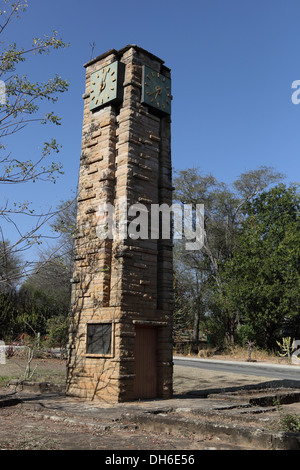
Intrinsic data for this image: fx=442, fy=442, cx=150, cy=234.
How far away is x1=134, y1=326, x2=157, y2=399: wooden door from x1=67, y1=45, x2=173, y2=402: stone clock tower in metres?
0.02

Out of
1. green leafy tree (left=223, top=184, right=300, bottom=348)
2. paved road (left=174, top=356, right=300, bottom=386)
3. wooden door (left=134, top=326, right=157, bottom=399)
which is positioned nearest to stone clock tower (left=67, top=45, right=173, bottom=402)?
wooden door (left=134, top=326, right=157, bottom=399)

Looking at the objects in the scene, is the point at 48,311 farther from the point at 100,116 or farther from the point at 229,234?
the point at 100,116

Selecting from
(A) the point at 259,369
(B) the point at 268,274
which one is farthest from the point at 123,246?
(B) the point at 268,274

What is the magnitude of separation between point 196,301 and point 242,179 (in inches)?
437

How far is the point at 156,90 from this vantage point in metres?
12.4

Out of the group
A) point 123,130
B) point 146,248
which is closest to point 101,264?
point 146,248

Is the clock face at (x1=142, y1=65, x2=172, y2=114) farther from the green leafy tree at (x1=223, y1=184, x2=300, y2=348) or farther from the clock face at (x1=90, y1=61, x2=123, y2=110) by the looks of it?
the green leafy tree at (x1=223, y1=184, x2=300, y2=348)

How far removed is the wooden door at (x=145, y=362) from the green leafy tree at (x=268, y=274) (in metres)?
18.7

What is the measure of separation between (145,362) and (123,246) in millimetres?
3011

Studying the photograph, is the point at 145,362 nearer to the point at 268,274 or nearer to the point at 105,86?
the point at 105,86

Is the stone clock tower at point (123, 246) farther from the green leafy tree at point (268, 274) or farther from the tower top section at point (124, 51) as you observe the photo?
the green leafy tree at point (268, 274)

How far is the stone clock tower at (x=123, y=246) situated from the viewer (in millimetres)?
10672
